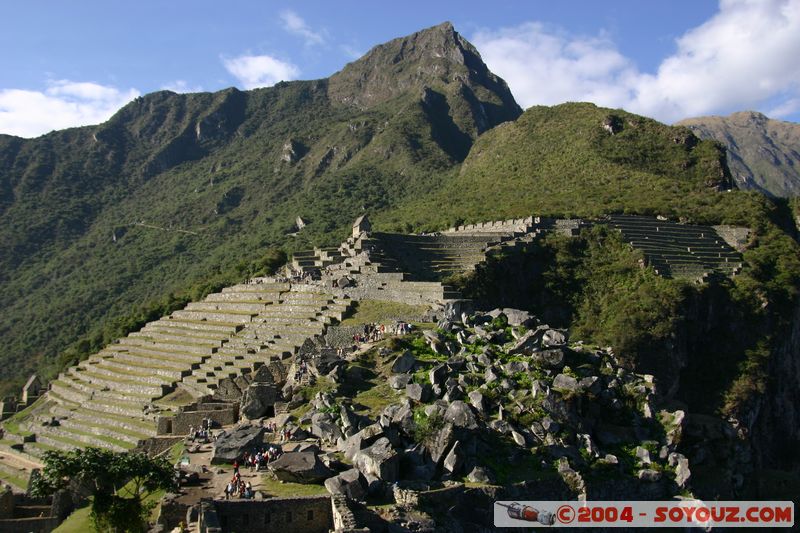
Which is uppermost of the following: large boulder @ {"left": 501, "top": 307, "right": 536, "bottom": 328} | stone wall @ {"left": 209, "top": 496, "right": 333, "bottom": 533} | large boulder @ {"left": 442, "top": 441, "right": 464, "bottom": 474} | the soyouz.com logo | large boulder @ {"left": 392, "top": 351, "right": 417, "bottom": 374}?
large boulder @ {"left": 501, "top": 307, "right": 536, "bottom": 328}

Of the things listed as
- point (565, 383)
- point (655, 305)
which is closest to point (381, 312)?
point (565, 383)

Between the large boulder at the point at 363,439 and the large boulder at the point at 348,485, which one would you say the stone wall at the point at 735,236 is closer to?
the large boulder at the point at 363,439

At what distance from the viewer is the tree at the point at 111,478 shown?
16.5 meters

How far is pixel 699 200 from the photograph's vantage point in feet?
217

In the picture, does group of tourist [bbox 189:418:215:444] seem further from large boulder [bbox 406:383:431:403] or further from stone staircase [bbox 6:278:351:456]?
large boulder [bbox 406:383:431:403]

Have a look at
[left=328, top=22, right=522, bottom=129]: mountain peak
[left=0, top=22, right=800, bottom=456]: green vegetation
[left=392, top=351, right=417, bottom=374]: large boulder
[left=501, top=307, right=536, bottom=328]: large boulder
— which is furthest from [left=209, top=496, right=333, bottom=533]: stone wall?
[left=328, top=22, right=522, bottom=129]: mountain peak

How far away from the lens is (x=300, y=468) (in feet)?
55.7

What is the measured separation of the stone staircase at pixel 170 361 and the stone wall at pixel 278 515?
15.2 m

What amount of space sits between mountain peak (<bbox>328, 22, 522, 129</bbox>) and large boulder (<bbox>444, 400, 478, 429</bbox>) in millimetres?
127640

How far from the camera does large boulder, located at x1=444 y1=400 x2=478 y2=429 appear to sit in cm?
1845

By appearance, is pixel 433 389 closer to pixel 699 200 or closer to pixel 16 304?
pixel 699 200

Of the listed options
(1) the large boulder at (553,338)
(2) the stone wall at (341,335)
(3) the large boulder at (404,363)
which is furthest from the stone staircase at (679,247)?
(3) the large boulder at (404,363)

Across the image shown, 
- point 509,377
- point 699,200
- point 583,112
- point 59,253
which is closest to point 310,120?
point 59,253

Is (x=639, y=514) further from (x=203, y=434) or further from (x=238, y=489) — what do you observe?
(x=203, y=434)
